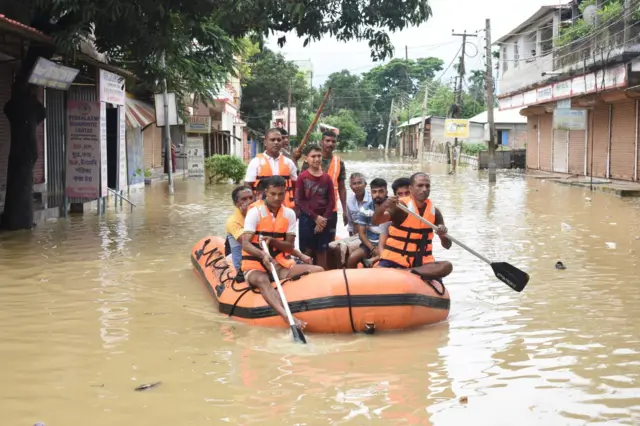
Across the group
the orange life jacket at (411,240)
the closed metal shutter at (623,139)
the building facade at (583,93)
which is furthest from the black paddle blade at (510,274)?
the closed metal shutter at (623,139)

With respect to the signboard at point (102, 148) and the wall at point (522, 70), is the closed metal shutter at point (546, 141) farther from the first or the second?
the signboard at point (102, 148)

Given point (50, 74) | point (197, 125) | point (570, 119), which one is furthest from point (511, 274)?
point (197, 125)

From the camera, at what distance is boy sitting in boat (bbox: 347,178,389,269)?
8297mm

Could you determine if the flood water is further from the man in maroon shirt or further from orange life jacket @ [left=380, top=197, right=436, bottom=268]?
the man in maroon shirt

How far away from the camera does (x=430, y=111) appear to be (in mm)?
82750

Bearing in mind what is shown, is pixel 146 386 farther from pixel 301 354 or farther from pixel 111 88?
pixel 111 88

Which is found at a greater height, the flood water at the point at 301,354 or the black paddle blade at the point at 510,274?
the black paddle blade at the point at 510,274

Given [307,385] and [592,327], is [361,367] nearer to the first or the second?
[307,385]

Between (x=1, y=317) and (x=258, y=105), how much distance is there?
1796 inches

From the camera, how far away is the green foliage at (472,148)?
51.3m

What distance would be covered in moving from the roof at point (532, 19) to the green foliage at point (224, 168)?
1796 centimetres

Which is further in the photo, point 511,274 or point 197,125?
point 197,125

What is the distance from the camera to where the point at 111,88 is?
48.8ft

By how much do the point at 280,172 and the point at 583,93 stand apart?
20434mm
